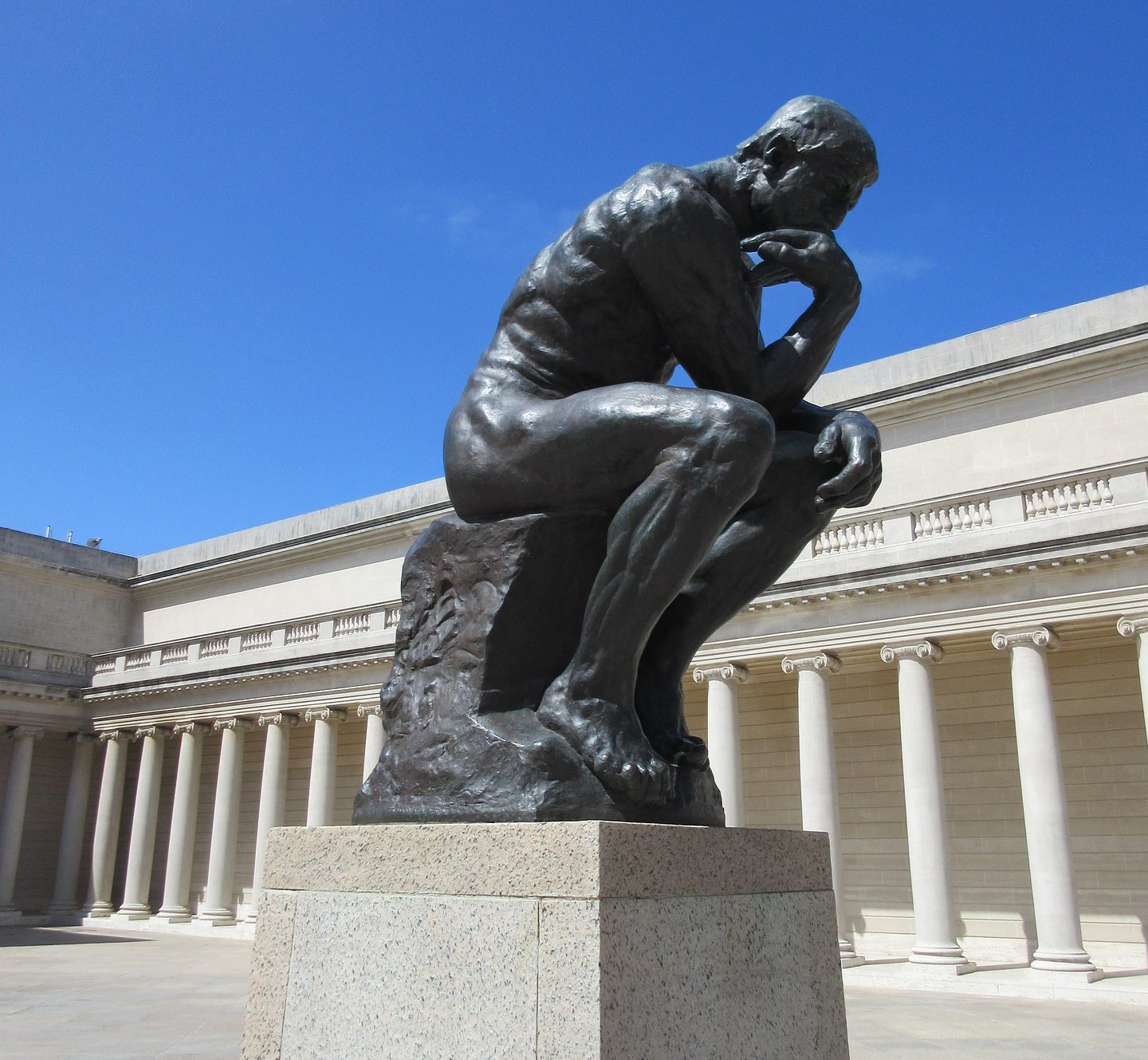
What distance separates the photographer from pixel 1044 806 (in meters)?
21.5

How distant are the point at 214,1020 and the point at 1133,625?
1815 centimetres

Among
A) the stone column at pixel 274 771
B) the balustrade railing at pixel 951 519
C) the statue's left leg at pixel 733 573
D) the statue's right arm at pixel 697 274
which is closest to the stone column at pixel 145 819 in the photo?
the stone column at pixel 274 771

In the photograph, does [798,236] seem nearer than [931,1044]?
Yes

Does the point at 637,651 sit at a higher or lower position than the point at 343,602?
lower

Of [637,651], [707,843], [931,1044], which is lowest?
[931,1044]

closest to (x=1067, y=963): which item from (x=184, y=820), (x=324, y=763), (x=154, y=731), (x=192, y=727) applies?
(x=324, y=763)

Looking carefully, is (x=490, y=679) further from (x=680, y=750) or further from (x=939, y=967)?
(x=939, y=967)

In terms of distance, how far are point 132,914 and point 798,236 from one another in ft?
135

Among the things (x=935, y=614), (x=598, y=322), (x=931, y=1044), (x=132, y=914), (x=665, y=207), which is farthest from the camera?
(x=132, y=914)

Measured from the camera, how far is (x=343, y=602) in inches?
1630

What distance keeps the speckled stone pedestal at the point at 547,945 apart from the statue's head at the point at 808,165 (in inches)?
102

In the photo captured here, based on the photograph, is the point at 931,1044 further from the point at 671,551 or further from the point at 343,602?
the point at 343,602

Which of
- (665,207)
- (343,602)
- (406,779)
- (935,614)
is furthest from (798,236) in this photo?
(343,602)

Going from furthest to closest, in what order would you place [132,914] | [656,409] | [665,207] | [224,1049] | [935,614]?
[132,914] → [935,614] → [224,1049] → [665,207] → [656,409]
